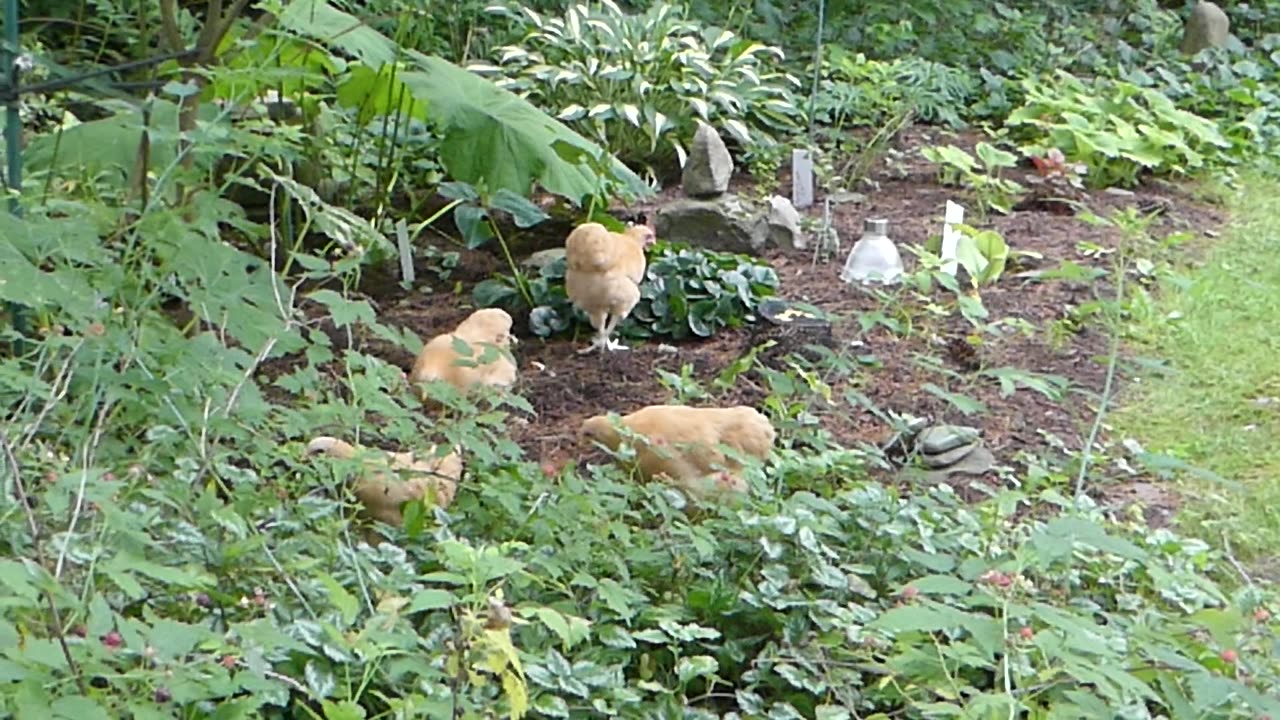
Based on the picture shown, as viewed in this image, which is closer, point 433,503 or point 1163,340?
point 433,503

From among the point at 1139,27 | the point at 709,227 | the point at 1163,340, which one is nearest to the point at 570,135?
the point at 709,227

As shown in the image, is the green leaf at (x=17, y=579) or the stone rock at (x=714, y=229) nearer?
the green leaf at (x=17, y=579)

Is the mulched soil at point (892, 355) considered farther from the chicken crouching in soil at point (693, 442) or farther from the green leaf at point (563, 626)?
the green leaf at point (563, 626)

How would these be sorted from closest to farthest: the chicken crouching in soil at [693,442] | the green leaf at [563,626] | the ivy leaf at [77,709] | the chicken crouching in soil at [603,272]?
the ivy leaf at [77,709]
the green leaf at [563,626]
the chicken crouching in soil at [693,442]
the chicken crouching in soil at [603,272]

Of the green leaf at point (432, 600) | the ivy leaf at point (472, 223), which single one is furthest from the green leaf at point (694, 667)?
the ivy leaf at point (472, 223)

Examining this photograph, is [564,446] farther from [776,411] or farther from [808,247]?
[808,247]

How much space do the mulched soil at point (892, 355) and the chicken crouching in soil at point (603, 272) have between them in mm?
164

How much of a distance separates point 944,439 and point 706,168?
7.56 ft

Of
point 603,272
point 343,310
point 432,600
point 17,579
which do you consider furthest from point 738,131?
point 17,579

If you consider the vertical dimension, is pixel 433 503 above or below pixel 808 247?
above

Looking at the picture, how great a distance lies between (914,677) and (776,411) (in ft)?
5.04

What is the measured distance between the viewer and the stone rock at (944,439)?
4160mm

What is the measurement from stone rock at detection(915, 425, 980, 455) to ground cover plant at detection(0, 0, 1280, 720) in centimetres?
9

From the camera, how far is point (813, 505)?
10.5 ft
